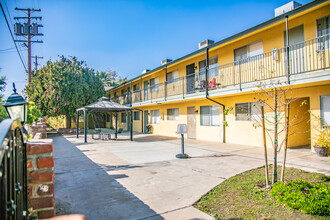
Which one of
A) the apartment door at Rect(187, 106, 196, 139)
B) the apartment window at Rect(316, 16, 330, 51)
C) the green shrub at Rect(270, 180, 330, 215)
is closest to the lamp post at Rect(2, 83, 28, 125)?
the green shrub at Rect(270, 180, 330, 215)

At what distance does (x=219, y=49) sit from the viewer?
1296 centimetres

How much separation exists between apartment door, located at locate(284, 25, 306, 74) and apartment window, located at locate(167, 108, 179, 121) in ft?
30.2

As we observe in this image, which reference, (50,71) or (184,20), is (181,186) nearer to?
(184,20)

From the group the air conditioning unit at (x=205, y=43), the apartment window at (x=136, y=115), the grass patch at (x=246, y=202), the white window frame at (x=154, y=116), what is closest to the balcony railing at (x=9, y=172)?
the grass patch at (x=246, y=202)

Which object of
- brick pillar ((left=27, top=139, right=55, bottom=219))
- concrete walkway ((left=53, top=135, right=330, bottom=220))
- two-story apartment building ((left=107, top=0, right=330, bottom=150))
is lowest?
concrete walkway ((left=53, top=135, right=330, bottom=220))

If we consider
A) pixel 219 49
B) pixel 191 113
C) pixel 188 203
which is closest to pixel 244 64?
pixel 219 49

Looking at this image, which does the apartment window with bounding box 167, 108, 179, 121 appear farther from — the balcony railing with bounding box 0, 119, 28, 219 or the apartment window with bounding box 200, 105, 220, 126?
the balcony railing with bounding box 0, 119, 28, 219

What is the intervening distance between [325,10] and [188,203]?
30.4ft

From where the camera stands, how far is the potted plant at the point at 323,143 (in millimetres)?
7742

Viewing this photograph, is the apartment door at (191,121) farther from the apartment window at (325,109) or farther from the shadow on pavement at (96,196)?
the shadow on pavement at (96,196)

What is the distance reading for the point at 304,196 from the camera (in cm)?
338

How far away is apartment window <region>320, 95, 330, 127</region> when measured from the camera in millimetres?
8180

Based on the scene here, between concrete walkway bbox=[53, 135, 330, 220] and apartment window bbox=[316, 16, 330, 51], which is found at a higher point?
apartment window bbox=[316, 16, 330, 51]

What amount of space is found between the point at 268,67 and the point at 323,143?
3815mm
